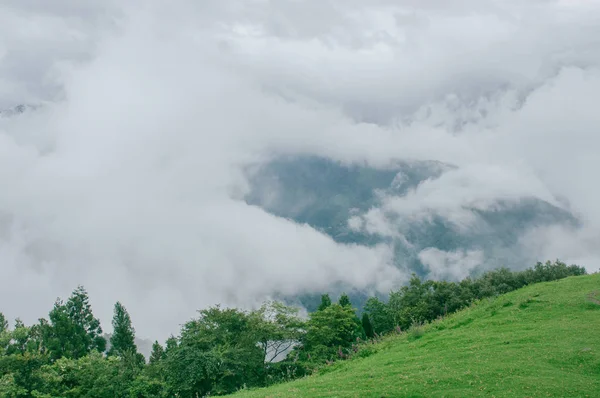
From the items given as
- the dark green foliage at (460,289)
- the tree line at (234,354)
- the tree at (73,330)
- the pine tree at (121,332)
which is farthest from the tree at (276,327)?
the pine tree at (121,332)

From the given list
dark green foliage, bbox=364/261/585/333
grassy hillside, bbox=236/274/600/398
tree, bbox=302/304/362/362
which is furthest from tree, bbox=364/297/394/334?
grassy hillside, bbox=236/274/600/398

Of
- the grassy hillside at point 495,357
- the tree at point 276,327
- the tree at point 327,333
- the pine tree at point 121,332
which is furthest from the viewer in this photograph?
the pine tree at point 121,332

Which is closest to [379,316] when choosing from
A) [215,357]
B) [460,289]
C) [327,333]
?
[460,289]

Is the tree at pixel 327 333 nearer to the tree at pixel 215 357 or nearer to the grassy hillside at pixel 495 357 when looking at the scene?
the tree at pixel 215 357

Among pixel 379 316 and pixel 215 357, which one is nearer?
pixel 215 357

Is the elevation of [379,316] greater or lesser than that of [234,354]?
greater

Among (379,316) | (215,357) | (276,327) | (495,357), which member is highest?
(379,316)

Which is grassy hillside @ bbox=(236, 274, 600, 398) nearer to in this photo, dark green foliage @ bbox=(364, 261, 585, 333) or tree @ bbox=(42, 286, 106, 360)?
dark green foliage @ bbox=(364, 261, 585, 333)

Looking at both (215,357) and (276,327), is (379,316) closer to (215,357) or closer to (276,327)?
(276,327)

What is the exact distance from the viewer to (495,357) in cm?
2075

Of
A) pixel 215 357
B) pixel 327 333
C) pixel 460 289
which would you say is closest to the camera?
pixel 215 357

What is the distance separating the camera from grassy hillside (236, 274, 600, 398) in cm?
1770

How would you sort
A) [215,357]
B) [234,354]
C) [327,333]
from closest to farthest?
1. [215,357]
2. [234,354]
3. [327,333]

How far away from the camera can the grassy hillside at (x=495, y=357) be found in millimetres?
17703
